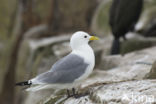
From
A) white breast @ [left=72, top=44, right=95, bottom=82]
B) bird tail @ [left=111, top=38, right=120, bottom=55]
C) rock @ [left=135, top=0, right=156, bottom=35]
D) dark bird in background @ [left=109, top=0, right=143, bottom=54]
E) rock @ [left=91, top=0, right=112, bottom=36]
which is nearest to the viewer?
white breast @ [left=72, top=44, right=95, bottom=82]

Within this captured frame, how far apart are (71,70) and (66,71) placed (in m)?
0.06

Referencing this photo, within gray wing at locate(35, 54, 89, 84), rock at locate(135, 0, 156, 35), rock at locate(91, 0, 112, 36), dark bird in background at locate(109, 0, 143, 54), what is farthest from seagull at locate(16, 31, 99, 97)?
rock at locate(91, 0, 112, 36)

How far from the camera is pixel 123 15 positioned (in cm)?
678

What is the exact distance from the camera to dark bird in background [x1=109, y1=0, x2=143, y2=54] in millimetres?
6703

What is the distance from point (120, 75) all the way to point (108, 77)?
167 millimetres

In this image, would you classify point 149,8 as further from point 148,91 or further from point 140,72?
point 148,91

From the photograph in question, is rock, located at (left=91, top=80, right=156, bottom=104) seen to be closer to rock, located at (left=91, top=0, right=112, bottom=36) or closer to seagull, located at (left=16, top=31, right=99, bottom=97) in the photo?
seagull, located at (left=16, top=31, right=99, bottom=97)

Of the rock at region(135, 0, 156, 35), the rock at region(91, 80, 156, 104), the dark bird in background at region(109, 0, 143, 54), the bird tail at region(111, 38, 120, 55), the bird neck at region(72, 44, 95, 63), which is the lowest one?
the rock at region(91, 80, 156, 104)

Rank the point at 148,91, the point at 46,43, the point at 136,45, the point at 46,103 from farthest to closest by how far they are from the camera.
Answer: the point at 46,43 → the point at 136,45 → the point at 46,103 → the point at 148,91

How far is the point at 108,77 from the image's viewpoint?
4605mm

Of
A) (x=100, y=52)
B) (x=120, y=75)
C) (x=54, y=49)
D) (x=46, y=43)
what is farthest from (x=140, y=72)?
(x=46, y=43)

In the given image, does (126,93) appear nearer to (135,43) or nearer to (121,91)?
(121,91)

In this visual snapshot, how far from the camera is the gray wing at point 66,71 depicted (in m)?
3.42

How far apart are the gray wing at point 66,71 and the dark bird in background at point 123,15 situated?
3334 mm
